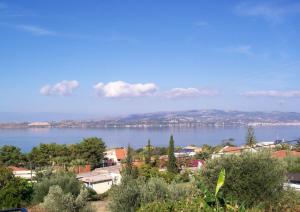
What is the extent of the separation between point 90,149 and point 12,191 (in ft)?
64.1

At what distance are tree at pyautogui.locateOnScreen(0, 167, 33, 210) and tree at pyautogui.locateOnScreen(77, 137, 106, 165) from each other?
17.5 m

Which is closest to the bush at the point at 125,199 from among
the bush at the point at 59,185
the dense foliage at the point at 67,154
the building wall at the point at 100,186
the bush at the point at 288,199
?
the bush at the point at 288,199

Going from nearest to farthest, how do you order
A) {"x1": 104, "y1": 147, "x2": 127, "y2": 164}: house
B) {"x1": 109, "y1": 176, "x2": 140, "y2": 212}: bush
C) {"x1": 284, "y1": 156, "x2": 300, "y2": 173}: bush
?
{"x1": 109, "y1": 176, "x2": 140, "y2": 212}: bush < {"x1": 284, "y1": 156, "x2": 300, "y2": 173}: bush < {"x1": 104, "y1": 147, "x2": 127, "y2": 164}: house

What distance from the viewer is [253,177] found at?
10.6 meters

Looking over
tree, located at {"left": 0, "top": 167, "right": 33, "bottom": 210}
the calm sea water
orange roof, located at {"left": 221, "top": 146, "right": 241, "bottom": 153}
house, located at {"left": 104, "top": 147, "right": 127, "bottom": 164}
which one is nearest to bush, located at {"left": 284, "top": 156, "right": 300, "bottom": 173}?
orange roof, located at {"left": 221, "top": 146, "right": 241, "bottom": 153}

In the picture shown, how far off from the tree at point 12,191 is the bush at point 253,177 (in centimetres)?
1187

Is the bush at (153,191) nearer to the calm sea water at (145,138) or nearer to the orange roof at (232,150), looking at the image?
the orange roof at (232,150)

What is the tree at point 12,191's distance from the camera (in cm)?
1923

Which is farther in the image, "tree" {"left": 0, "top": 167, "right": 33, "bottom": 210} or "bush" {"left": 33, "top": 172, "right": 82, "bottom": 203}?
"tree" {"left": 0, "top": 167, "right": 33, "bottom": 210}

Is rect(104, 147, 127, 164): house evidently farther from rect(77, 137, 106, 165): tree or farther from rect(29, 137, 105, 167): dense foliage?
rect(77, 137, 106, 165): tree

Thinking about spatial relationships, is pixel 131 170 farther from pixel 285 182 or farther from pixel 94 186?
pixel 285 182

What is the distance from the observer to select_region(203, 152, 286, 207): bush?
1035 cm

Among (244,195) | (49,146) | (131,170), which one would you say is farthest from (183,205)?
(49,146)

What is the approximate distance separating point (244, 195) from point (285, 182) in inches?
59.3
